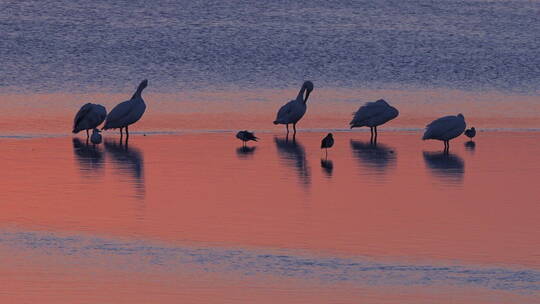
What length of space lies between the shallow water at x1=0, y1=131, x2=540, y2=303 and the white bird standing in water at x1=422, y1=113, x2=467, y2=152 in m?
1.33

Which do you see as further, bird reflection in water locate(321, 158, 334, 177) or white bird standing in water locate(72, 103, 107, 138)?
white bird standing in water locate(72, 103, 107, 138)

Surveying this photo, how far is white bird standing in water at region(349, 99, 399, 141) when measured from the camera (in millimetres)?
26438

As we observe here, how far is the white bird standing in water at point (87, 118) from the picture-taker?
1013 inches

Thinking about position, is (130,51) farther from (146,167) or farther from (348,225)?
(348,225)

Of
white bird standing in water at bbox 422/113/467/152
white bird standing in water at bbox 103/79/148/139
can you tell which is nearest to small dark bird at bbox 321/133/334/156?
white bird standing in water at bbox 422/113/467/152

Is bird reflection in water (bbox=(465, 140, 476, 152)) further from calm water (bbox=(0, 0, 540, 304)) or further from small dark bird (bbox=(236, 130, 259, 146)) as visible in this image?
small dark bird (bbox=(236, 130, 259, 146))

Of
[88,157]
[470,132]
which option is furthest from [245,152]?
[470,132]

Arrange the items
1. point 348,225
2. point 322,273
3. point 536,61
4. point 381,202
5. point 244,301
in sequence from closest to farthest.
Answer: point 244,301, point 322,273, point 348,225, point 381,202, point 536,61

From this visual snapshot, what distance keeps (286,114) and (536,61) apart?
2021 cm

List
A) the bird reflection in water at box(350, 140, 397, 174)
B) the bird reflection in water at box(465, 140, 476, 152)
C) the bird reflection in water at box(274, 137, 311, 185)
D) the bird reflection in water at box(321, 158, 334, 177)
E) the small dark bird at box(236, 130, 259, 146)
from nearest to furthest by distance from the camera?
the bird reflection in water at box(274, 137, 311, 185) → the bird reflection in water at box(321, 158, 334, 177) → the bird reflection in water at box(350, 140, 397, 174) → the bird reflection in water at box(465, 140, 476, 152) → the small dark bird at box(236, 130, 259, 146)

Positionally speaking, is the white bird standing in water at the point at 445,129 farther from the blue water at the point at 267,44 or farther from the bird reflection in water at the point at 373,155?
the blue water at the point at 267,44

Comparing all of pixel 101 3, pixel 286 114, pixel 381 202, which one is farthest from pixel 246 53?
pixel 381 202

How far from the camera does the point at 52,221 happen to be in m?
14.5

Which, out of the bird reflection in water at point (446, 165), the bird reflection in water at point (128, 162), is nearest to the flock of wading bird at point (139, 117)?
the bird reflection in water at point (128, 162)
